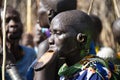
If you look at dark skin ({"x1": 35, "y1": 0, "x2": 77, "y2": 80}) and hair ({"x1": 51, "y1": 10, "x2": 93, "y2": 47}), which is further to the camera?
dark skin ({"x1": 35, "y1": 0, "x2": 77, "y2": 80})

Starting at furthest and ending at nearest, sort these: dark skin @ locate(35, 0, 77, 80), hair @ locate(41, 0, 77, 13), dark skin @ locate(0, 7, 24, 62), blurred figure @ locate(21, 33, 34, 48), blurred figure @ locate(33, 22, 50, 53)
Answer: blurred figure @ locate(21, 33, 34, 48) < blurred figure @ locate(33, 22, 50, 53) < dark skin @ locate(0, 7, 24, 62) < hair @ locate(41, 0, 77, 13) < dark skin @ locate(35, 0, 77, 80)

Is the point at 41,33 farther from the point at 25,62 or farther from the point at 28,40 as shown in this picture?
the point at 28,40

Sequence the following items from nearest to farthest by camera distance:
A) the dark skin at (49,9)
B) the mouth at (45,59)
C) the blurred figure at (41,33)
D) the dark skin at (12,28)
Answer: the mouth at (45,59) < the dark skin at (49,9) < the dark skin at (12,28) < the blurred figure at (41,33)

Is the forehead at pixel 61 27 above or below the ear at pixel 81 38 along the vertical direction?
above

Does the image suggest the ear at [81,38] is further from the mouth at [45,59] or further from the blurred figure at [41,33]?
the blurred figure at [41,33]

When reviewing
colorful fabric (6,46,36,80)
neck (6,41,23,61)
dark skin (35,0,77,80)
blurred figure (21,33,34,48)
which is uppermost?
dark skin (35,0,77,80)

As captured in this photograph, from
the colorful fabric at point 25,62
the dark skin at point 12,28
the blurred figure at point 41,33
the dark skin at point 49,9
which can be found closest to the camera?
the dark skin at point 49,9

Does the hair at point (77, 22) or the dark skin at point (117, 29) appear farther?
the dark skin at point (117, 29)

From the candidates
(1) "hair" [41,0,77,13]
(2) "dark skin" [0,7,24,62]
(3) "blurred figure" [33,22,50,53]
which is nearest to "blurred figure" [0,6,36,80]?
(2) "dark skin" [0,7,24,62]

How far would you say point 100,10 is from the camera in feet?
27.2

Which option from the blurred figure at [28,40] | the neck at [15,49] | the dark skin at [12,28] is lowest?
the blurred figure at [28,40]

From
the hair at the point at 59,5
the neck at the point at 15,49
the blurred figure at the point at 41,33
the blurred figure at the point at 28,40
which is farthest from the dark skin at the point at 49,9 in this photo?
the blurred figure at the point at 28,40

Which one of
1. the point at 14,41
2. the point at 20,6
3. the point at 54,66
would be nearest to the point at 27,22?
the point at 20,6

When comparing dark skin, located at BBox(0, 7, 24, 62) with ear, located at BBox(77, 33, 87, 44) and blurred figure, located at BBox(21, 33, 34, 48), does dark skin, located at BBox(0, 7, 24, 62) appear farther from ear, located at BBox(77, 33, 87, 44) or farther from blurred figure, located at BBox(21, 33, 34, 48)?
blurred figure, located at BBox(21, 33, 34, 48)
